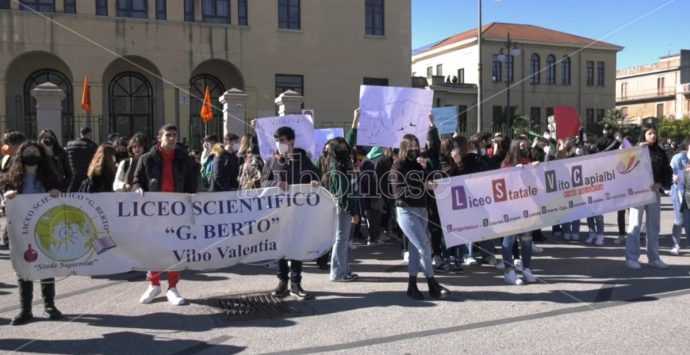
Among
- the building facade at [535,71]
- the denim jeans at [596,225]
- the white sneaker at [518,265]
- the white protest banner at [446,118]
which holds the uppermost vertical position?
the building facade at [535,71]

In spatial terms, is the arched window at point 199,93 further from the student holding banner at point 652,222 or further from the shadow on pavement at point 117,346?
the shadow on pavement at point 117,346

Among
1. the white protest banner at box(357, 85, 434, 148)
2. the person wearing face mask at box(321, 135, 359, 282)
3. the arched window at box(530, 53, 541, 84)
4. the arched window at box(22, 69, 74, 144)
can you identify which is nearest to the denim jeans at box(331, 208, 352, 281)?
the person wearing face mask at box(321, 135, 359, 282)

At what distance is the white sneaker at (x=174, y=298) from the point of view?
6.46 meters

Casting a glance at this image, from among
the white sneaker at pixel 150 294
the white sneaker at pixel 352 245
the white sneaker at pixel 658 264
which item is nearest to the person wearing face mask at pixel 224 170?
the white sneaker at pixel 352 245

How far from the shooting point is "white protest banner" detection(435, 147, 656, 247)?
23.6ft

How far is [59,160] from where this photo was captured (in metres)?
6.88

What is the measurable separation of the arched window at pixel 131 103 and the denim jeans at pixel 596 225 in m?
25.2

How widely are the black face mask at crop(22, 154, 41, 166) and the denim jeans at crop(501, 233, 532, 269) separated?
222 inches

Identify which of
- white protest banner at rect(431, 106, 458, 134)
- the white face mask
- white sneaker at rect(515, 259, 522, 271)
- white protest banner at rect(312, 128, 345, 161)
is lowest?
white sneaker at rect(515, 259, 522, 271)

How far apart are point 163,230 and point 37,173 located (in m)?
1.45

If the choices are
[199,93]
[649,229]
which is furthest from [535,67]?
[649,229]

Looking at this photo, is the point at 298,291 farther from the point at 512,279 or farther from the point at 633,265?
the point at 633,265

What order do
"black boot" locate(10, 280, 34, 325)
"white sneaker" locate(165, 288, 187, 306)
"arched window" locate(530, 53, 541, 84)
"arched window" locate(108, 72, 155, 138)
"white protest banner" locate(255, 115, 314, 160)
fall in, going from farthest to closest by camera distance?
"arched window" locate(530, 53, 541, 84), "arched window" locate(108, 72, 155, 138), "white protest banner" locate(255, 115, 314, 160), "white sneaker" locate(165, 288, 187, 306), "black boot" locate(10, 280, 34, 325)

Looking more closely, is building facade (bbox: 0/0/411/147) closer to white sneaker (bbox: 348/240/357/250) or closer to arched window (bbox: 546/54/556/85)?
white sneaker (bbox: 348/240/357/250)
